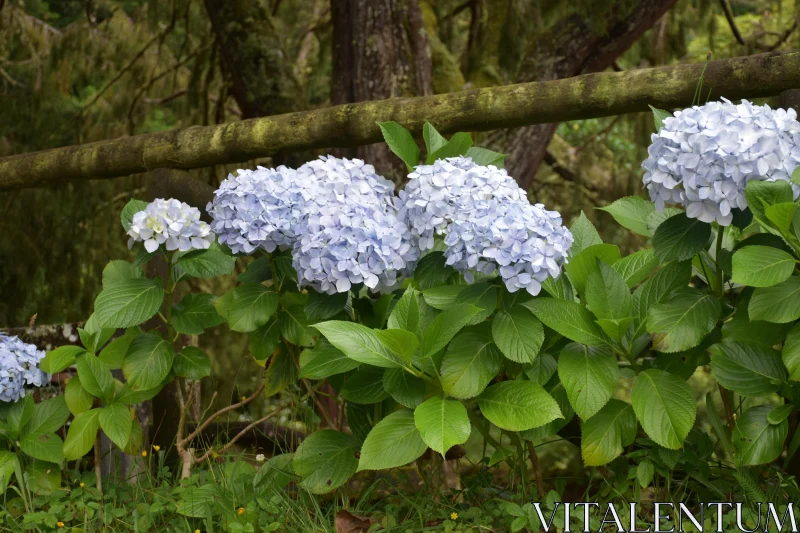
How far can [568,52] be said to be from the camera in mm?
4355

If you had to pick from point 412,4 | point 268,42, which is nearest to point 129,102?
point 268,42

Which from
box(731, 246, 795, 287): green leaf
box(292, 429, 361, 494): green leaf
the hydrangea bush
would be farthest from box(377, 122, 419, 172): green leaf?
box(731, 246, 795, 287): green leaf

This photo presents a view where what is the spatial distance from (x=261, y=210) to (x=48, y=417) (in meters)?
0.86

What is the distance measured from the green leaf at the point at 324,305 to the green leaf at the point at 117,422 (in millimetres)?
564

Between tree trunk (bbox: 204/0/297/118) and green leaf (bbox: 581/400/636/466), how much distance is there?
9.97ft

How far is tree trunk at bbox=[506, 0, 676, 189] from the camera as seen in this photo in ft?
13.9

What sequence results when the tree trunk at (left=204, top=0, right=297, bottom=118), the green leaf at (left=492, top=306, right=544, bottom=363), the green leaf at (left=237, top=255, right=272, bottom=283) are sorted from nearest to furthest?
the green leaf at (left=492, top=306, right=544, bottom=363)
the green leaf at (left=237, top=255, right=272, bottom=283)
the tree trunk at (left=204, top=0, right=297, bottom=118)

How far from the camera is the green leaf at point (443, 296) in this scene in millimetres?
1719

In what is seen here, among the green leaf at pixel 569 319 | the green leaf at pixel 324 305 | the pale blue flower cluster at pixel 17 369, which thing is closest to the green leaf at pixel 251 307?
the green leaf at pixel 324 305

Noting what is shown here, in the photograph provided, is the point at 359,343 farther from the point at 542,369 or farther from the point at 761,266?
the point at 761,266

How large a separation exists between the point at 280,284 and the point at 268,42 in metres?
2.71

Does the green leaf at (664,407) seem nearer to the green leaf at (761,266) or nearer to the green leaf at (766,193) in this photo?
the green leaf at (761,266)

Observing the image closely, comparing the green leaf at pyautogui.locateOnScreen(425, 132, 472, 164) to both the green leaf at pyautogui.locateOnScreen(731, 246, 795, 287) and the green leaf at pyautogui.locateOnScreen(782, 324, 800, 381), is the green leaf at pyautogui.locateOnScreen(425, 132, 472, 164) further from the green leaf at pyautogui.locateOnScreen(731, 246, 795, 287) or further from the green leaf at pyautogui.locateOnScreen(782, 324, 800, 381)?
the green leaf at pyautogui.locateOnScreen(782, 324, 800, 381)

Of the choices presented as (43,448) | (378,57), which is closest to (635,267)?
(43,448)
